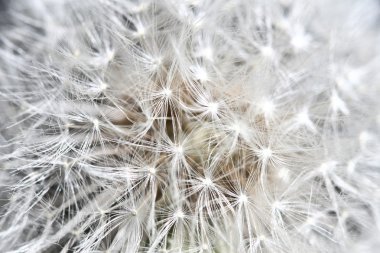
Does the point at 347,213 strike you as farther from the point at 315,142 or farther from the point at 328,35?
the point at 328,35

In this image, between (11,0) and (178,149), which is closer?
(178,149)

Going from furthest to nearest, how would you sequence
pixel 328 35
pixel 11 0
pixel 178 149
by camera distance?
1. pixel 11 0
2. pixel 328 35
3. pixel 178 149

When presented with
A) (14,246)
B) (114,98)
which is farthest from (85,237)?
(114,98)

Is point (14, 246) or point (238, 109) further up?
point (238, 109)

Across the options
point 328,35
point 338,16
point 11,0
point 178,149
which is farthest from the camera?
point 11,0

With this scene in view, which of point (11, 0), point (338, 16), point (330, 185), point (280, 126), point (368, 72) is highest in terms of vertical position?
point (11, 0)

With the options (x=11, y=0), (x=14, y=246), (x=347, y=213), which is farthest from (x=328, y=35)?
(x=11, y=0)

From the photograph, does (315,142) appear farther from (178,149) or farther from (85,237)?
(85,237)
